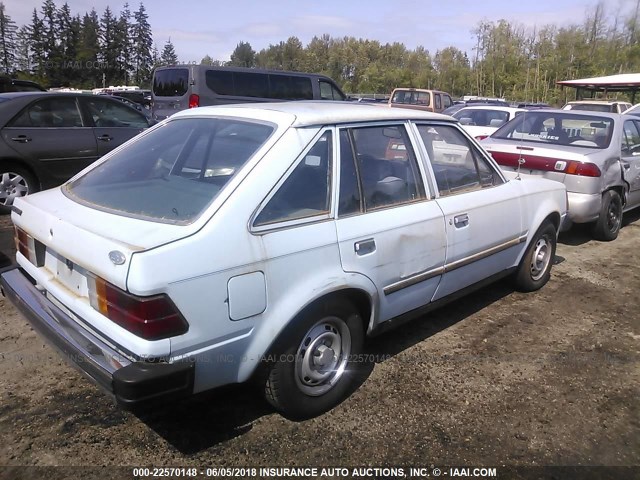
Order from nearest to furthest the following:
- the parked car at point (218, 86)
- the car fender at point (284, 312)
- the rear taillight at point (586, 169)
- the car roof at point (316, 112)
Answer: the car fender at point (284, 312) < the car roof at point (316, 112) < the rear taillight at point (586, 169) < the parked car at point (218, 86)

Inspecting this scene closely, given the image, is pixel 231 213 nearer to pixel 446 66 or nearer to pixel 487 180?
pixel 487 180

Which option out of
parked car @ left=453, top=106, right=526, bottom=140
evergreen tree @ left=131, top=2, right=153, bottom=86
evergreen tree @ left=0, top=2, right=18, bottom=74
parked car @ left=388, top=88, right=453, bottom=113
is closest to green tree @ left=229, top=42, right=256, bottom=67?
evergreen tree @ left=131, top=2, right=153, bottom=86

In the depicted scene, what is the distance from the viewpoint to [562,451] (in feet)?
8.91

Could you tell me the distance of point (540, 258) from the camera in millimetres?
4820

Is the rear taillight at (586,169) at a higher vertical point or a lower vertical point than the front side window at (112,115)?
lower

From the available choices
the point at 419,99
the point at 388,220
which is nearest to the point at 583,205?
the point at 388,220

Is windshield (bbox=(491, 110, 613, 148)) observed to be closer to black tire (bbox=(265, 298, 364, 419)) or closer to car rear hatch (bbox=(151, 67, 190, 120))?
black tire (bbox=(265, 298, 364, 419))

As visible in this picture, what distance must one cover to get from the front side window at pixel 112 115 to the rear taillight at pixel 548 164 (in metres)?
5.24

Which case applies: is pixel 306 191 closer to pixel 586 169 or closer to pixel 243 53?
pixel 586 169

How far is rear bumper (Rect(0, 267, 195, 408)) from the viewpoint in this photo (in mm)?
2123

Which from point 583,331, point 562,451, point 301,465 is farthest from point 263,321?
point 583,331

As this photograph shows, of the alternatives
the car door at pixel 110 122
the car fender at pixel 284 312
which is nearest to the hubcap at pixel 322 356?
the car fender at pixel 284 312

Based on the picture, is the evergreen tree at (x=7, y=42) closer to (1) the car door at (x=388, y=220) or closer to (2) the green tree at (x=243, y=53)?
(2) the green tree at (x=243, y=53)

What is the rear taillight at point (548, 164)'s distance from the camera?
5.97 meters
